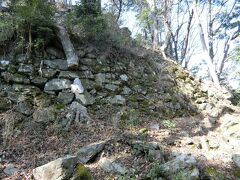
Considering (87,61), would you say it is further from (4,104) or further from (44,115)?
(4,104)

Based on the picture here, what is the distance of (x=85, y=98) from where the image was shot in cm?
724

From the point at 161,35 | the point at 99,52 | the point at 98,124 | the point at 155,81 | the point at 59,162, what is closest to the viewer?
the point at 59,162

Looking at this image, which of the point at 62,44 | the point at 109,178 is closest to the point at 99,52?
the point at 62,44

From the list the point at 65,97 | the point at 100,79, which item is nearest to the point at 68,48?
the point at 100,79

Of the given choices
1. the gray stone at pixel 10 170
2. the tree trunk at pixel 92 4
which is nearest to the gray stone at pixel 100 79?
the tree trunk at pixel 92 4

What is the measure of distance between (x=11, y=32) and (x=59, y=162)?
470 centimetres

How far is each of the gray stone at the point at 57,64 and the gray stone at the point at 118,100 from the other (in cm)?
160

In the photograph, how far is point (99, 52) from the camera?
349 inches

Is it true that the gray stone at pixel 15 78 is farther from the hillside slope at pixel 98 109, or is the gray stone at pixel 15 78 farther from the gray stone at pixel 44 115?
the gray stone at pixel 44 115

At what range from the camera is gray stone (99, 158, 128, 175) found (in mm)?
4850

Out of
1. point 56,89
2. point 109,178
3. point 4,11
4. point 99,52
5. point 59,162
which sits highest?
point 4,11

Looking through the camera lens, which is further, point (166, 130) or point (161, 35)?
point (161, 35)

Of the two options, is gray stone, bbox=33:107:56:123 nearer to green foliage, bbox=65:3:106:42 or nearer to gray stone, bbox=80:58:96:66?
gray stone, bbox=80:58:96:66

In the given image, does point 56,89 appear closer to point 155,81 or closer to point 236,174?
point 155,81
